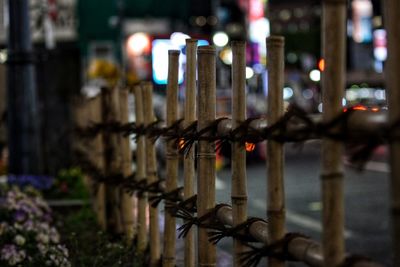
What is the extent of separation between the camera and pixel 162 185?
16.3 feet

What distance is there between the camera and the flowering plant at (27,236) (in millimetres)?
4906

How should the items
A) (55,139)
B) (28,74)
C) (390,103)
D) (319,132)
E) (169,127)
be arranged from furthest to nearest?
1. (55,139)
2. (28,74)
3. (169,127)
4. (319,132)
5. (390,103)

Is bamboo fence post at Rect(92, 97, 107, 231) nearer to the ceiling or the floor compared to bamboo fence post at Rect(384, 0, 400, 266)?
nearer to the floor

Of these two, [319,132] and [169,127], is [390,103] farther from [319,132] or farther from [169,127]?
[169,127]

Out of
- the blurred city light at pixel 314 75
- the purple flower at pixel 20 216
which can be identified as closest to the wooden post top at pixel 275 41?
the purple flower at pixel 20 216

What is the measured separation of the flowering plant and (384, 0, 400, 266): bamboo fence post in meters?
2.83

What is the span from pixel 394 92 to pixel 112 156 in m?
4.59

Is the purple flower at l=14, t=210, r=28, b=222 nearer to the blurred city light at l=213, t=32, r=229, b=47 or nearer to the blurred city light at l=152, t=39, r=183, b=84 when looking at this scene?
the blurred city light at l=152, t=39, r=183, b=84

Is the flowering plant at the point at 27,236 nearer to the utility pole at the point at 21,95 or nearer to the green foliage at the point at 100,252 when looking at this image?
the green foliage at the point at 100,252

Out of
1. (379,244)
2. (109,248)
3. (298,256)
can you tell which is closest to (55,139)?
(379,244)

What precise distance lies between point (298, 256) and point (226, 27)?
52.7 m

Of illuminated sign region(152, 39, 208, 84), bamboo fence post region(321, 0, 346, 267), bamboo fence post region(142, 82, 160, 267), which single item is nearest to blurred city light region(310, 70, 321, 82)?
illuminated sign region(152, 39, 208, 84)

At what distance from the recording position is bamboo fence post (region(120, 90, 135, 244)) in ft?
19.1

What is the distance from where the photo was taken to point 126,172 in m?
5.96
